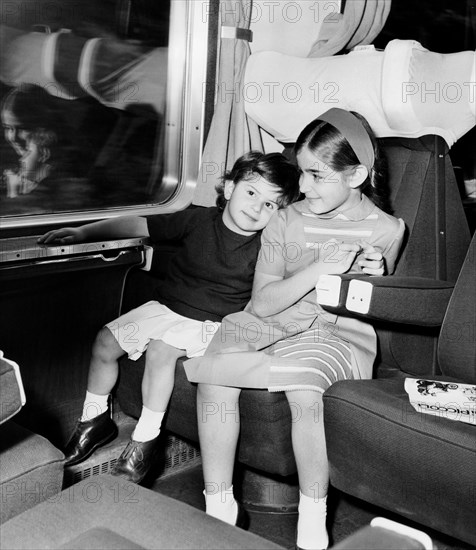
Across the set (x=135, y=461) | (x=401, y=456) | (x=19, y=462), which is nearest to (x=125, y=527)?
(x=19, y=462)

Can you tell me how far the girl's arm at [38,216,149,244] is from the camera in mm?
2354

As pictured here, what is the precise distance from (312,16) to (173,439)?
1768 mm

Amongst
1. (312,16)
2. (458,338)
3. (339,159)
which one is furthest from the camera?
(312,16)

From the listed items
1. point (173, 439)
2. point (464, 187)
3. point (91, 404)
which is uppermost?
point (464, 187)

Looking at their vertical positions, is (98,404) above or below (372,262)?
below

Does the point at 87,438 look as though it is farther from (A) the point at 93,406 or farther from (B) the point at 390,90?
(B) the point at 390,90

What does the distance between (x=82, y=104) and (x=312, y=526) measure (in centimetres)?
170

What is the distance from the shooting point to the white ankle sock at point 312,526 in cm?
194

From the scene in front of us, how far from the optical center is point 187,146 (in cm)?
306

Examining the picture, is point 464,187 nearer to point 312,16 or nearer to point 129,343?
point 312,16

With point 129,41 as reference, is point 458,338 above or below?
below

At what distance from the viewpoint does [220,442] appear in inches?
79.1

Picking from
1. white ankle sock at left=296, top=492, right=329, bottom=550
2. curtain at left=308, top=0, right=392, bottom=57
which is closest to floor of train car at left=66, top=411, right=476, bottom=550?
white ankle sock at left=296, top=492, right=329, bottom=550

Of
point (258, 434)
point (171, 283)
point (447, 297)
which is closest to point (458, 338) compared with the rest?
point (447, 297)
